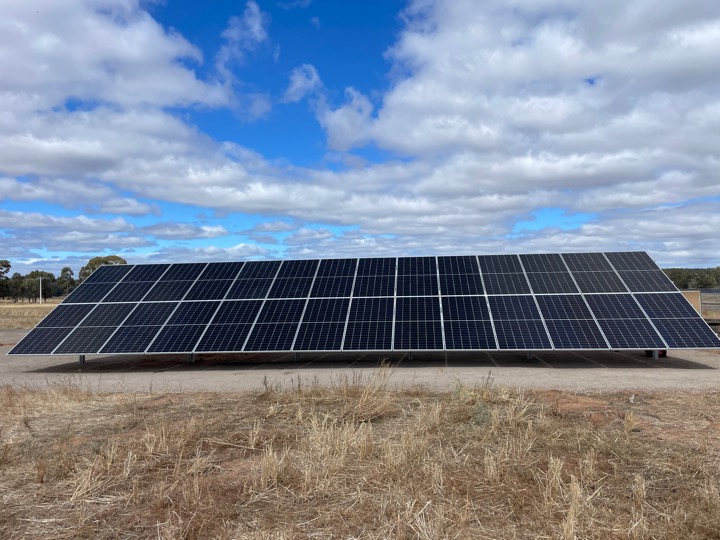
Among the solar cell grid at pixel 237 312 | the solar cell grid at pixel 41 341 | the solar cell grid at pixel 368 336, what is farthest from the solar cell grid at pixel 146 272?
the solar cell grid at pixel 368 336

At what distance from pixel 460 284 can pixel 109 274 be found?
633 inches

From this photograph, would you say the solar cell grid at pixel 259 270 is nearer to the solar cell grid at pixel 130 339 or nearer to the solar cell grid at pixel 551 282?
the solar cell grid at pixel 130 339

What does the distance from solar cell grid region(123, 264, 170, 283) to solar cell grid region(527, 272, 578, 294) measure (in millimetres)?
16286

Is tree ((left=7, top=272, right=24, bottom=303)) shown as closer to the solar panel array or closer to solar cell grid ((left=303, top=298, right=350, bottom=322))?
the solar panel array

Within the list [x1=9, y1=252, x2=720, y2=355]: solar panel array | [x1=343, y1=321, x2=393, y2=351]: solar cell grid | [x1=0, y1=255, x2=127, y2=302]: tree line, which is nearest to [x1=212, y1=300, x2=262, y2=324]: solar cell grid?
[x1=9, y1=252, x2=720, y2=355]: solar panel array

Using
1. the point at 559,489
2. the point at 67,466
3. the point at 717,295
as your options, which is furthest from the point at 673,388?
the point at 717,295

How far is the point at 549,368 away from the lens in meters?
18.8

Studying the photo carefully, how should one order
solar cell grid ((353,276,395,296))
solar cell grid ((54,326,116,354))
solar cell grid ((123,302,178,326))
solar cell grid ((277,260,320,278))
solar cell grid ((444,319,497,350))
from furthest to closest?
solar cell grid ((277,260,320,278)) < solar cell grid ((353,276,395,296)) < solar cell grid ((123,302,178,326)) < solar cell grid ((54,326,116,354)) < solar cell grid ((444,319,497,350))

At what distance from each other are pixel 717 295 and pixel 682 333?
343 feet

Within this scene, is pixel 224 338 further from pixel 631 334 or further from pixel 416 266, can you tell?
pixel 631 334

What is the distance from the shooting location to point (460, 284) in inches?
877

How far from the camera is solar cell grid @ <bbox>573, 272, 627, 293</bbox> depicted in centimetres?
2128

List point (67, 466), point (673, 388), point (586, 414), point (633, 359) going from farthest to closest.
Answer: point (633, 359)
point (673, 388)
point (586, 414)
point (67, 466)

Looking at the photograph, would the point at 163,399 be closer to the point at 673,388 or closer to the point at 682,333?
the point at 673,388
